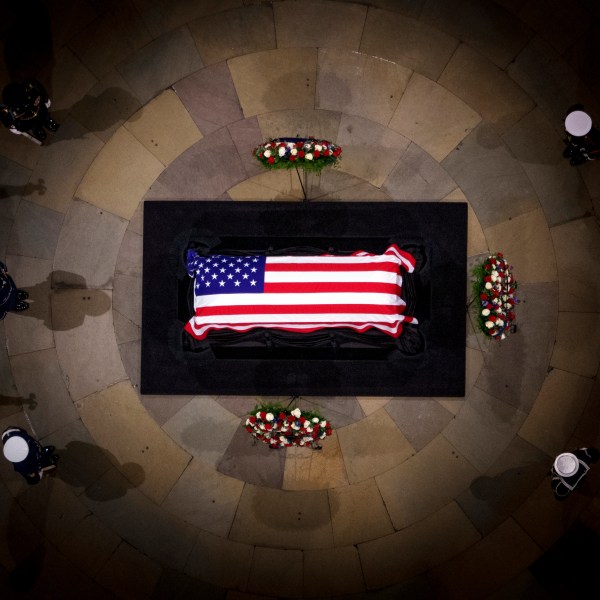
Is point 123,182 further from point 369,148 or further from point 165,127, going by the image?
point 369,148

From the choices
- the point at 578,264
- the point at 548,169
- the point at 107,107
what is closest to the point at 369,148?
the point at 548,169

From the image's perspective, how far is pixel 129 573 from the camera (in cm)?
938

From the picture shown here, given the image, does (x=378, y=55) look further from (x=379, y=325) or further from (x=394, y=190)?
(x=379, y=325)

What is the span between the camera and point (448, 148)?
9734 mm

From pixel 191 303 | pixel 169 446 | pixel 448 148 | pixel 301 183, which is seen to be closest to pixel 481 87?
pixel 448 148

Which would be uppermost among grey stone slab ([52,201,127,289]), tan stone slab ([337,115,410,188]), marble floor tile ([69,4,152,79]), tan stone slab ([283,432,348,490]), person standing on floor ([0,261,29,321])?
marble floor tile ([69,4,152,79])

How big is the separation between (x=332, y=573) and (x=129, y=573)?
3302mm

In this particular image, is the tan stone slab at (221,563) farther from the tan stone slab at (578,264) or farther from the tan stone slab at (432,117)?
the tan stone slab at (432,117)

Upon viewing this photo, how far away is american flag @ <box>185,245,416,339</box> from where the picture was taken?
27.0 feet

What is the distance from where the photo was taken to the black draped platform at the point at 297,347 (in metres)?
9.47

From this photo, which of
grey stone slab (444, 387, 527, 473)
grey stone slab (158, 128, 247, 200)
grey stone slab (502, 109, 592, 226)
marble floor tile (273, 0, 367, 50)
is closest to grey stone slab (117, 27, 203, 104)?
grey stone slab (158, 128, 247, 200)

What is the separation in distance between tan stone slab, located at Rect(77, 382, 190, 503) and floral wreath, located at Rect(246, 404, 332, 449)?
1626mm

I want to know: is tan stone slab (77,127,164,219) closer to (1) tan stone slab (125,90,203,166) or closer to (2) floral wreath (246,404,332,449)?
(1) tan stone slab (125,90,203,166)

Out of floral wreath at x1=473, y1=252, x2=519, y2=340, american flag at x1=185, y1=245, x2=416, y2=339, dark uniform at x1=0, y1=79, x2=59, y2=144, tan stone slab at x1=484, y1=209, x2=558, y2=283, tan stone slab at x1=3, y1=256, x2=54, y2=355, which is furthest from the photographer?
tan stone slab at x1=3, y1=256, x2=54, y2=355
